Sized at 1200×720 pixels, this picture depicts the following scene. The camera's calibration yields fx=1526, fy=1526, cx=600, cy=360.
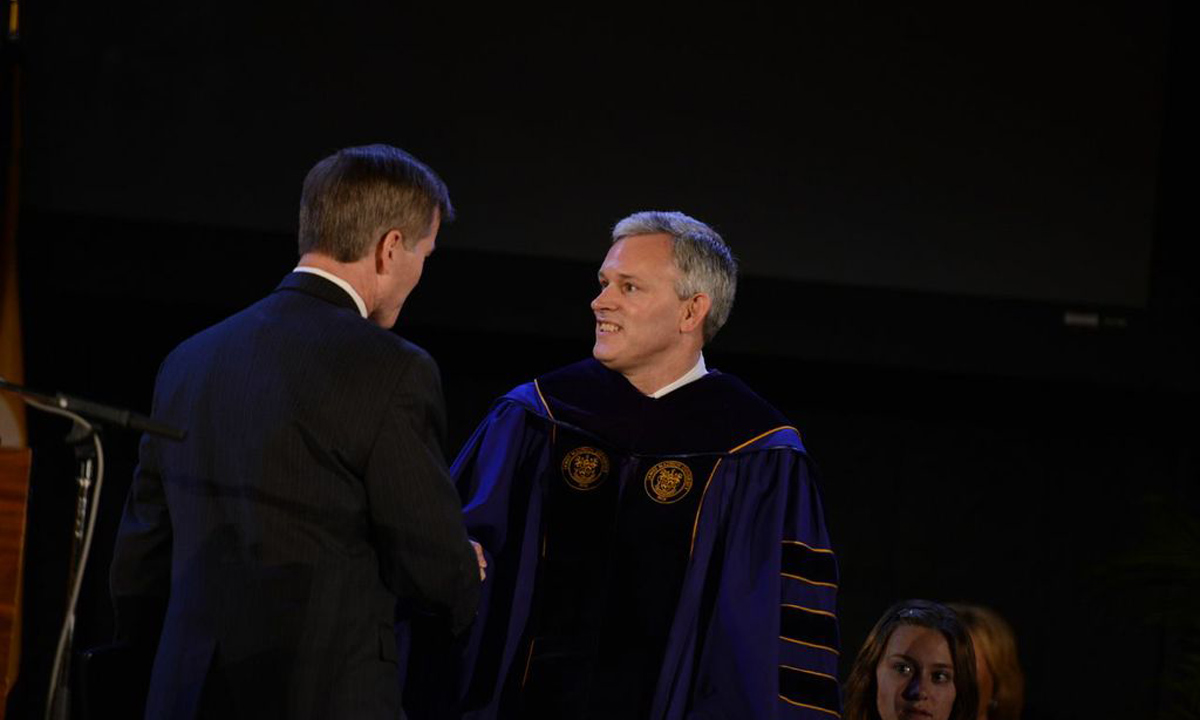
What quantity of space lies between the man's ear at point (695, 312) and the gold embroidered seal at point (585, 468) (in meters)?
0.38

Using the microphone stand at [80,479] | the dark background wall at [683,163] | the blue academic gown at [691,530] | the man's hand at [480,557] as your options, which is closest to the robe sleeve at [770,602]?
the blue academic gown at [691,530]

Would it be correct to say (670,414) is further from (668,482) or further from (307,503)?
(307,503)

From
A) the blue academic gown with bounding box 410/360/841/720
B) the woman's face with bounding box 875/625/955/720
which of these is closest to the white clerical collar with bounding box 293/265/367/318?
the blue academic gown with bounding box 410/360/841/720

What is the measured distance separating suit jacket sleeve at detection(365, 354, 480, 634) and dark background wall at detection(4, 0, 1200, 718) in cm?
318

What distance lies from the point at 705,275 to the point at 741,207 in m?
2.05

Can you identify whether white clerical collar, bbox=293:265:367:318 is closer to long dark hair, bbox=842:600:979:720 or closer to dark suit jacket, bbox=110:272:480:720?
dark suit jacket, bbox=110:272:480:720

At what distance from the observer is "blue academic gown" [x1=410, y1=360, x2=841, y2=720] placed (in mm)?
3521

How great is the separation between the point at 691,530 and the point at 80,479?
5.96 feet

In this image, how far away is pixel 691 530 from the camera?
12.0 feet

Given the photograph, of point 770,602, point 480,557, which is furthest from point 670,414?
point 480,557

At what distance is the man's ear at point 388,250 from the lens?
2695mm

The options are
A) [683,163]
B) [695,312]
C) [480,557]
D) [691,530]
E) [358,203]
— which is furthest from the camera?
[683,163]

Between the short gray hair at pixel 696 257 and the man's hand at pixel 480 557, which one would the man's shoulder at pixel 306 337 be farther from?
the short gray hair at pixel 696 257

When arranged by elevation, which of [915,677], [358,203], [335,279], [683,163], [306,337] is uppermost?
[683,163]
